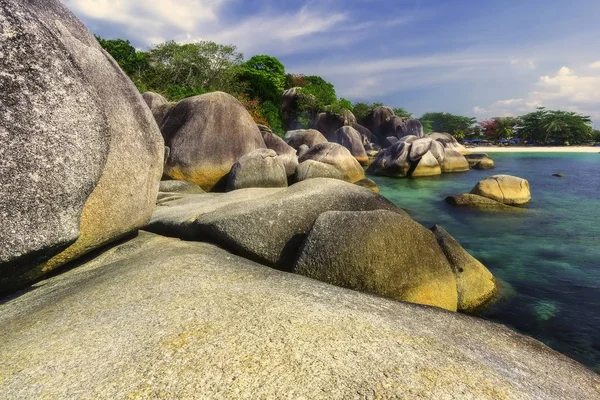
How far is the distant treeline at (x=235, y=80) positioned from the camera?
99.7 ft

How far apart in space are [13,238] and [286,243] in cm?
297

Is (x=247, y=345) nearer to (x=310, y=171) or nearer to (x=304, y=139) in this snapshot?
(x=310, y=171)

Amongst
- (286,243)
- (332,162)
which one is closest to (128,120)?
A: (286,243)

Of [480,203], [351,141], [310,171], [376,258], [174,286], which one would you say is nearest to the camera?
[174,286]

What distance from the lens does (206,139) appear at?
1205cm

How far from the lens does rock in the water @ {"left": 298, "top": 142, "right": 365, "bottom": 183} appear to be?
17047 mm

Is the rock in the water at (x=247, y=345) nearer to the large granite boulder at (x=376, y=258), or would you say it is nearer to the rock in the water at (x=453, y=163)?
the large granite boulder at (x=376, y=258)

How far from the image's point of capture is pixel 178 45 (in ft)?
104

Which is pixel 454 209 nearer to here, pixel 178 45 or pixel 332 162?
pixel 332 162

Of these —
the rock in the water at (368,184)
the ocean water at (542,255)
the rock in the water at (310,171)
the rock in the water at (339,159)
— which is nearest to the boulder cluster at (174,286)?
the ocean water at (542,255)

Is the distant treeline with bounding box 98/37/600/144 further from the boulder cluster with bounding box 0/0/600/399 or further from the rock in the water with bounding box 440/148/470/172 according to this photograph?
the boulder cluster with bounding box 0/0/600/399

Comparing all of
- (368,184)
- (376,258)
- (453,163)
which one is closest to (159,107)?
(368,184)

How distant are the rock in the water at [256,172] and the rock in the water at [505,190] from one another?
8036mm

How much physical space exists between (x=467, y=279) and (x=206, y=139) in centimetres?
934
